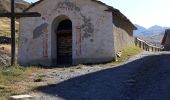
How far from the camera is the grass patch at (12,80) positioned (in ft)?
42.6

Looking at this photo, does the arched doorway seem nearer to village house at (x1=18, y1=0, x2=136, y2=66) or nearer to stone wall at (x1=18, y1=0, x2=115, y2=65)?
village house at (x1=18, y1=0, x2=136, y2=66)

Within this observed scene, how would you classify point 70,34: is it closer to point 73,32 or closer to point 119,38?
point 73,32

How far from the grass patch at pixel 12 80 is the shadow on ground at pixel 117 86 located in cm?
85

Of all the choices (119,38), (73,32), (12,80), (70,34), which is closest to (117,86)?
(12,80)

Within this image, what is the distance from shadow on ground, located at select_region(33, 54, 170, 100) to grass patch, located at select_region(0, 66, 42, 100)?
2.79 ft

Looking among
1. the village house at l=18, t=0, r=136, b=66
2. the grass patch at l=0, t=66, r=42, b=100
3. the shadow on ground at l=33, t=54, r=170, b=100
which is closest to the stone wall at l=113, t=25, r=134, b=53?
the village house at l=18, t=0, r=136, b=66

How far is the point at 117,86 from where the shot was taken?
1434 centimetres

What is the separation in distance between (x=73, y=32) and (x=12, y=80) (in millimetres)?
10555

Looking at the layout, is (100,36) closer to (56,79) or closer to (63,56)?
(63,56)

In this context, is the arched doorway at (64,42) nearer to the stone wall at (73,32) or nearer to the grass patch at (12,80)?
the stone wall at (73,32)

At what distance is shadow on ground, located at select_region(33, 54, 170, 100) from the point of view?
12.7m

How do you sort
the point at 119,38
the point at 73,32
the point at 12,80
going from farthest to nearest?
the point at 119,38
the point at 73,32
the point at 12,80

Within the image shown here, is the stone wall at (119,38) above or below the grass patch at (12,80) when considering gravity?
above

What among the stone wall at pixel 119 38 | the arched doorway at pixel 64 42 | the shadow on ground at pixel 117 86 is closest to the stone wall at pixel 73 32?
the arched doorway at pixel 64 42
